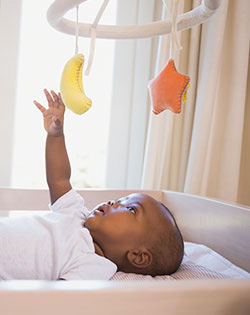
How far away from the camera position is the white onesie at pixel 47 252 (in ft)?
2.38

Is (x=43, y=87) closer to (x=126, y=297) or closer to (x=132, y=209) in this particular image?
(x=132, y=209)

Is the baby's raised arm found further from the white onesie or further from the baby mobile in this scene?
the baby mobile

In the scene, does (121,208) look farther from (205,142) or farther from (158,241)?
(205,142)

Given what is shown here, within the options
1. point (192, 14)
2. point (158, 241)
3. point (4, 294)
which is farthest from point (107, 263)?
point (192, 14)

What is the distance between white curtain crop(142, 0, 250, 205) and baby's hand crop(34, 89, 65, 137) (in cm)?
68

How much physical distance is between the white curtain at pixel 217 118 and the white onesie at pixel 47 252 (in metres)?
0.74

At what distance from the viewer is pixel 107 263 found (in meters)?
0.77

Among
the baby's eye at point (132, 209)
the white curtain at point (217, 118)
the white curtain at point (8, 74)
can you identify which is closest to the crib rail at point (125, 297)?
the baby's eye at point (132, 209)

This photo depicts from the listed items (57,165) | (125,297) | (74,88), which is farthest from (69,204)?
(125,297)

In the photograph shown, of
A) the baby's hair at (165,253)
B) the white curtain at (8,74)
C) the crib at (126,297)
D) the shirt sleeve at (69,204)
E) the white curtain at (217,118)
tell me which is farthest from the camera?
the white curtain at (8,74)

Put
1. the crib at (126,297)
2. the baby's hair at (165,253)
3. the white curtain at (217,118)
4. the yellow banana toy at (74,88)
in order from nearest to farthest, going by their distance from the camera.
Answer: the crib at (126,297) < the yellow banana toy at (74,88) < the baby's hair at (165,253) < the white curtain at (217,118)

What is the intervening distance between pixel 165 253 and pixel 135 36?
528mm

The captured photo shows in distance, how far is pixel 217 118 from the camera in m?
1.53

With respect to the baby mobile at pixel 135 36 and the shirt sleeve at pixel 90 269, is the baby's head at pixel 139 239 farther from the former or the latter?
the baby mobile at pixel 135 36
